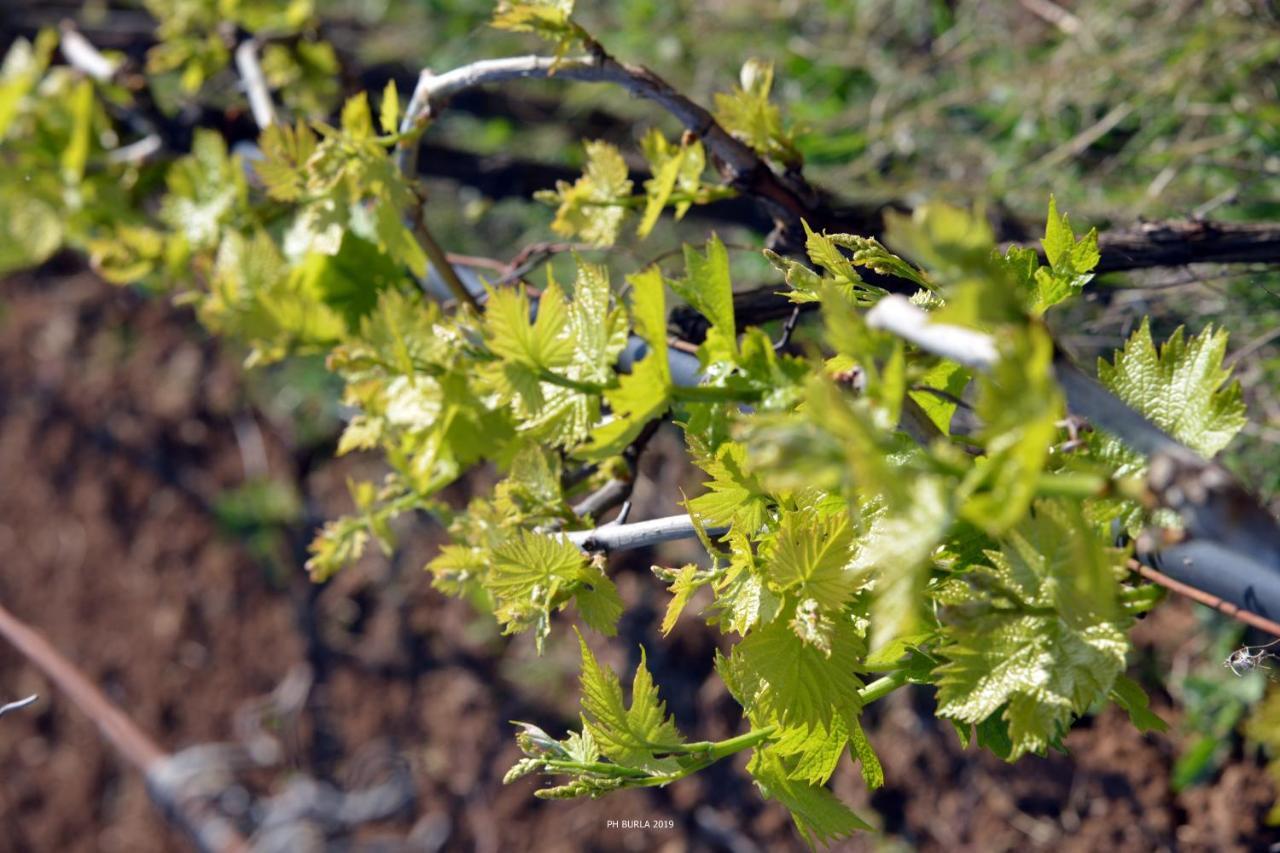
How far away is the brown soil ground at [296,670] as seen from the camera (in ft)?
5.23

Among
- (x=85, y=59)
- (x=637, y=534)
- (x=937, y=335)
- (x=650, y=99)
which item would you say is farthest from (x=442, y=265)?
(x=85, y=59)

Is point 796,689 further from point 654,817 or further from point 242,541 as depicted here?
point 242,541

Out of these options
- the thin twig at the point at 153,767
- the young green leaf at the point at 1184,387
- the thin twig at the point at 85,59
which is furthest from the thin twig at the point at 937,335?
the thin twig at the point at 153,767

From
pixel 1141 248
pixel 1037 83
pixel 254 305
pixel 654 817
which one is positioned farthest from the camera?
pixel 654 817

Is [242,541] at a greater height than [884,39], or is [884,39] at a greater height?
[884,39]

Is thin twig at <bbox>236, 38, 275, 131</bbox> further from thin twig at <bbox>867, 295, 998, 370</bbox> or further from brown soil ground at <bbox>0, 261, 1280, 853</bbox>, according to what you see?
thin twig at <bbox>867, 295, 998, 370</bbox>

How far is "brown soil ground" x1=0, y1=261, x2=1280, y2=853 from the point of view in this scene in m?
1.59

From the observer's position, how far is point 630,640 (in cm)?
204

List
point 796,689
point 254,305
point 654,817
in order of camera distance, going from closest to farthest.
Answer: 1. point 796,689
2. point 254,305
3. point 654,817

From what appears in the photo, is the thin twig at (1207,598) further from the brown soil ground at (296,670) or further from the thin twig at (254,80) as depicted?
the thin twig at (254,80)

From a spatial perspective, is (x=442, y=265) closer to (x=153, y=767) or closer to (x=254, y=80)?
(x=254, y=80)

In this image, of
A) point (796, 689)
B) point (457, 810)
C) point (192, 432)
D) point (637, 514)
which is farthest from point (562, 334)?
point (192, 432)

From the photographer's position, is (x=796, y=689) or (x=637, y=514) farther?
(x=637, y=514)

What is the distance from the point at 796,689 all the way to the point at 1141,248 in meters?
0.57
